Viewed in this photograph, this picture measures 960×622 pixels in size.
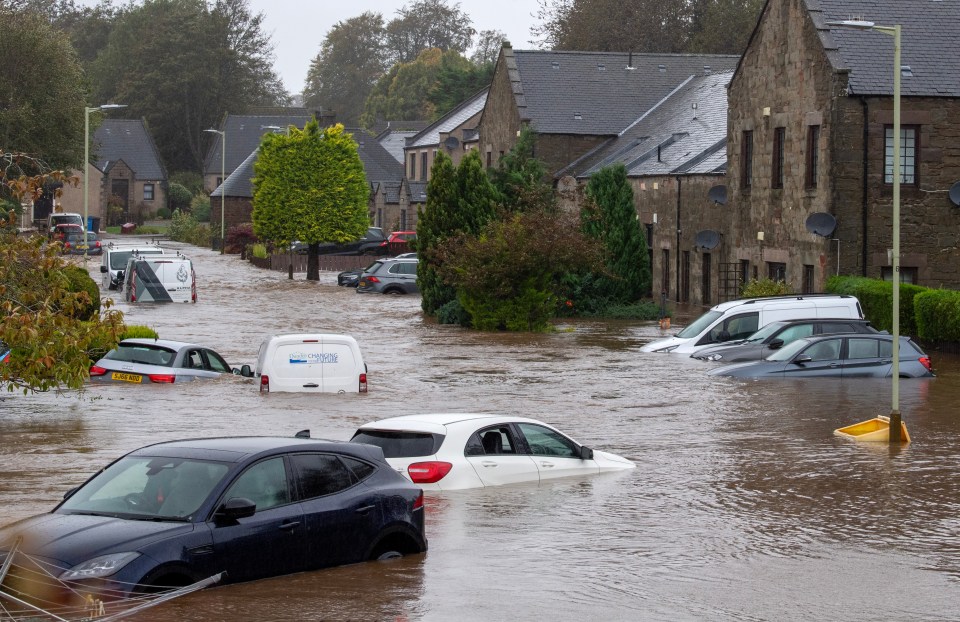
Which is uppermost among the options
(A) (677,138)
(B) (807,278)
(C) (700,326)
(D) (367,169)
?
(D) (367,169)

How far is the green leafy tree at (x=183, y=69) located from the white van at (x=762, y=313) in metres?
101

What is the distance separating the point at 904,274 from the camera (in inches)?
1577

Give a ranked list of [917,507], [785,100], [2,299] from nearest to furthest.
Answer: [917,507] < [2,299] < [785,100]

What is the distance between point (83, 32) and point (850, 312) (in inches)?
5339

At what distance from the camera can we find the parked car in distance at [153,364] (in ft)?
87.9

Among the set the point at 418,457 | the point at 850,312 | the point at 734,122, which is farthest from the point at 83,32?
the point at 418,457

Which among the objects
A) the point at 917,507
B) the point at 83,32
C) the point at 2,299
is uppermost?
the point at 83,32

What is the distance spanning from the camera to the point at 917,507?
54.0 feet

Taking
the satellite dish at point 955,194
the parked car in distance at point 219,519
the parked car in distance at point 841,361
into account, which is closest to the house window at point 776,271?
the satellite dish at point 955,194

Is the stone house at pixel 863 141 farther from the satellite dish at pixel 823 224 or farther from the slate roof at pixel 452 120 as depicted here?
the slate roof at pixel 452 120

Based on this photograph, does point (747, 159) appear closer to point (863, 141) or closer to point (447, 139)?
point (863, 141)

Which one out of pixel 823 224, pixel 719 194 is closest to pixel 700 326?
pixel 823 224

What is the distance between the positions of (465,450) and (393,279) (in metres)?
43.6

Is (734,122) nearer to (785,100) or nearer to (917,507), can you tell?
(785,100)
